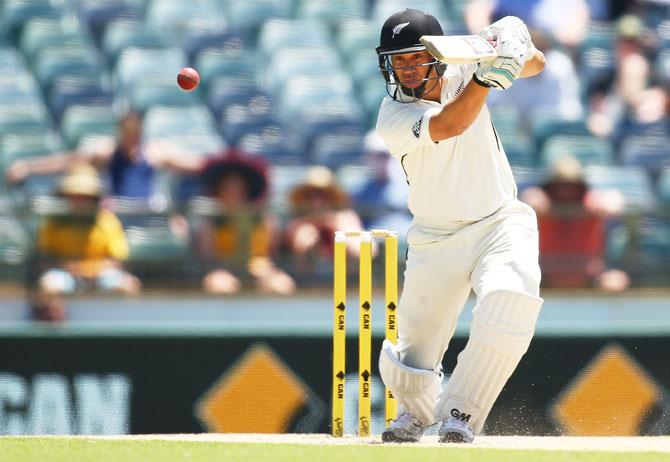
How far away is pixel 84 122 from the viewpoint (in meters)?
9.40

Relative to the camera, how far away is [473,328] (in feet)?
17.2

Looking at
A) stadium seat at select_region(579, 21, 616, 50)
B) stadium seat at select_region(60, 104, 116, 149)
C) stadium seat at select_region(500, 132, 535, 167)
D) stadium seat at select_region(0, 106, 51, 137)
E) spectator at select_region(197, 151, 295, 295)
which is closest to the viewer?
spectator at select_region(197, 151, 295, 295)

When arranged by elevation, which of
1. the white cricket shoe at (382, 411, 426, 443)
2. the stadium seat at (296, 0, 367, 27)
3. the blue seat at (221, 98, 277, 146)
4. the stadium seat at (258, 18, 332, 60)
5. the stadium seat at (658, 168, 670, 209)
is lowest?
the stadium seat at (658, 168, 670, 209)

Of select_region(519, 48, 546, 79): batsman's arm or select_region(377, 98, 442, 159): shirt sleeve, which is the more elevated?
select_region(519, 48, 546, 79): batsman's arm

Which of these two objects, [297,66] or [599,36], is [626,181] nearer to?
[599,36]

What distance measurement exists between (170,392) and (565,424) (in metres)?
1.99

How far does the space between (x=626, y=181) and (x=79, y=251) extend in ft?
13.2

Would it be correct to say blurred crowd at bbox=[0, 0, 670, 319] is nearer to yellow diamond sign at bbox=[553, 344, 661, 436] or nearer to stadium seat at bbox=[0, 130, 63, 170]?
stadium seat at bbox=[0, 130, 63, 170]

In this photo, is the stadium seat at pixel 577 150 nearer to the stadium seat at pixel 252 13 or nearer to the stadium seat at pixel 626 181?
the stadium seat at pixel 626 181

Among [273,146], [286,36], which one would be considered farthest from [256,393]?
[286,36]

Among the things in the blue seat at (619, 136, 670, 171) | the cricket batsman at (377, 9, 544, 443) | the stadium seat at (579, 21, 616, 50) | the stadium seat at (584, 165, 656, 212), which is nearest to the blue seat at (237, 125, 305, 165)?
the stadium seat at (584, 165, 656, 212)

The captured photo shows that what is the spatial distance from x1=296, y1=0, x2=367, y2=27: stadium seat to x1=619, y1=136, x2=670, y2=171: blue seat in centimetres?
258

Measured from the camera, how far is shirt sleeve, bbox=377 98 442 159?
515cm

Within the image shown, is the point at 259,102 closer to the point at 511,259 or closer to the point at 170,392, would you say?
the point at 170,392
